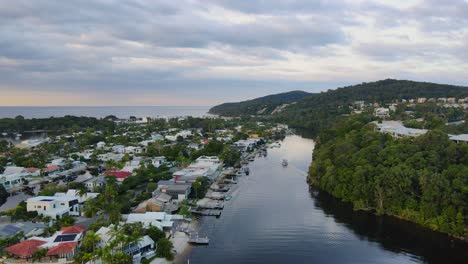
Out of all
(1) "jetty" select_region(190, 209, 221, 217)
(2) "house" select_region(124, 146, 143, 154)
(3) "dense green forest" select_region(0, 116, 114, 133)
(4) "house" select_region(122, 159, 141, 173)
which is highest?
(3) "dense green forest" select_region(0, 116, 114, 133)

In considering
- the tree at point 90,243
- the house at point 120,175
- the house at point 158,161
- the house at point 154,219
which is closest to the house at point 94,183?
the house at point 120,175

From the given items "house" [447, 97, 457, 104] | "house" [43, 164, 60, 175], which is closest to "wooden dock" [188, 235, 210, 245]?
"house" [43, 164, 60, 175]

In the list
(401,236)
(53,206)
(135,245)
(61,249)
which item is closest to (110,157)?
(53,206)

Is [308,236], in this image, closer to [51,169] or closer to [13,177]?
[13,177]

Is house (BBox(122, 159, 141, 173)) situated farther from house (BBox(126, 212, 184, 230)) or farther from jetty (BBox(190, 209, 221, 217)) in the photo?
house (BBox(126, 212, 184, 230))

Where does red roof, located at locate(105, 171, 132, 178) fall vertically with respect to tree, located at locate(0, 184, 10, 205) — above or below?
above
